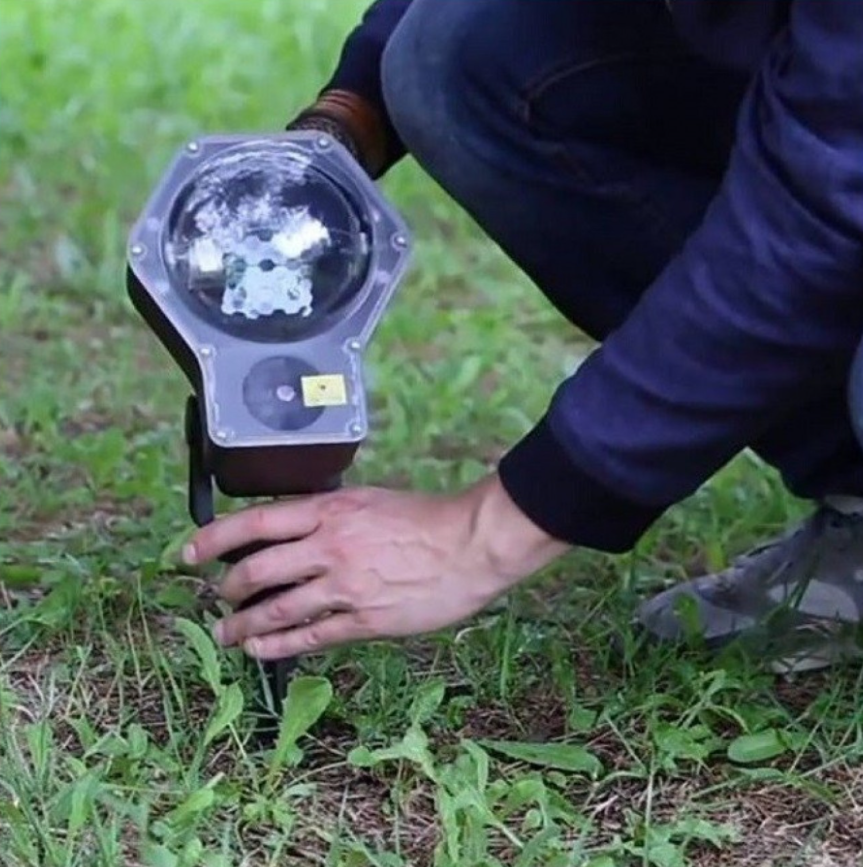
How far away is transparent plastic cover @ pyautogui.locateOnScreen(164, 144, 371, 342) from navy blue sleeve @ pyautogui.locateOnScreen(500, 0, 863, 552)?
19cm

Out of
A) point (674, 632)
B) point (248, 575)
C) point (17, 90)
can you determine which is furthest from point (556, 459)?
point (17, 90)

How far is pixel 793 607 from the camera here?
1.87m

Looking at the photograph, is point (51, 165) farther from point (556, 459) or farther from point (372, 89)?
point (556, 459)

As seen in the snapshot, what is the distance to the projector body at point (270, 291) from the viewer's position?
4.85 ft

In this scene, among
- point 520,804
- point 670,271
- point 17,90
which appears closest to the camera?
point 670,271

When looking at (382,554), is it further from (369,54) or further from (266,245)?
(369,54)

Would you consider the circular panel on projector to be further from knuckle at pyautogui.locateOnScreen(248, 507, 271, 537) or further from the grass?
the grass

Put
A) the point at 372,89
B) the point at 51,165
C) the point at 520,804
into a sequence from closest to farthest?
the point at 520,804
the point at 372,89
the point at 51,165

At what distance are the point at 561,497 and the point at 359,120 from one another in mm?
438

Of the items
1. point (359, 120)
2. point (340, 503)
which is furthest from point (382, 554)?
point (359, 120)

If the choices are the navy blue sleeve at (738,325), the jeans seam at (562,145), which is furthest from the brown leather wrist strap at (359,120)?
the navy blue sleeve at (738,325)

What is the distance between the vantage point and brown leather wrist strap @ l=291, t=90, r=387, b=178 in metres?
1.70

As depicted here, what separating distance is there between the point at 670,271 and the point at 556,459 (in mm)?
146

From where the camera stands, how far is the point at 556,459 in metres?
1.45
